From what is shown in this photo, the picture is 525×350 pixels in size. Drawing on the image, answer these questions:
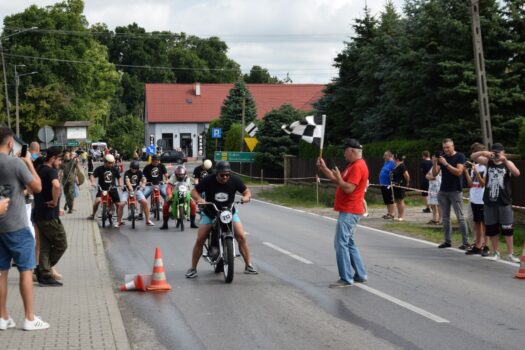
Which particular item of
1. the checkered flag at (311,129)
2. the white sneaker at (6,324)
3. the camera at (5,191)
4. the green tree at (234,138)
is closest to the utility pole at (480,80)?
the checkered flag at (311,129)

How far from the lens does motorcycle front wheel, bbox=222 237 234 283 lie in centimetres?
1129

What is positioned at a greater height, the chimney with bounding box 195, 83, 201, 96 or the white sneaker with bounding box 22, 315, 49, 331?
the chimney with bounding box 195, 83, 201, 96

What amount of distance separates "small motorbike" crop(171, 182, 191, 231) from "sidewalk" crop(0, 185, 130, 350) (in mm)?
5184

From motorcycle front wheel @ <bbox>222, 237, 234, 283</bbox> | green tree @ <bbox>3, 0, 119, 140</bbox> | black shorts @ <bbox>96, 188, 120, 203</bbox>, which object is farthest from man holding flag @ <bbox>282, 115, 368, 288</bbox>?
green tree @ <bbox>3, 0, 119, 140</bbox>

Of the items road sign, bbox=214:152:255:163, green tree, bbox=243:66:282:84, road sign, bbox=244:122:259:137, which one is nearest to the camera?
road sign, bbox=214:152:255:163

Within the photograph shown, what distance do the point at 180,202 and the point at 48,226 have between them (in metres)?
8.95

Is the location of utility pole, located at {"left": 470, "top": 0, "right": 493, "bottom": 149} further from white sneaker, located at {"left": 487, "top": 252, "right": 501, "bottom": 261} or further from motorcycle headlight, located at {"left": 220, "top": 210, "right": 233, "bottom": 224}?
motorcycle headlight, located at {"left": 220, "top": 210, "right": 233, "bottom": 224}

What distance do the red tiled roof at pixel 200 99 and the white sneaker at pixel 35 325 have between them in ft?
308

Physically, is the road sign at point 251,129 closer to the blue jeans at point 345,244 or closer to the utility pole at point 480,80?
the utility pole at point 480,80

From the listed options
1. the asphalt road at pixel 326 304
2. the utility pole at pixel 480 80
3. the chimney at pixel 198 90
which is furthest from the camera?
the chimney at pixel 198 90

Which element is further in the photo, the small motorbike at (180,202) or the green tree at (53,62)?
the green tree at (53,62)

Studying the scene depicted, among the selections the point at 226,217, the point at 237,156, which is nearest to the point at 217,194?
the point at 226,217

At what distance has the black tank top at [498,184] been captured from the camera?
13.3 meters

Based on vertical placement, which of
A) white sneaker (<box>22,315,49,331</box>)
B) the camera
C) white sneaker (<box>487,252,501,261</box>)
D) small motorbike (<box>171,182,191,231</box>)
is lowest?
white sneaker (<box>487,252,501,261</box>)
